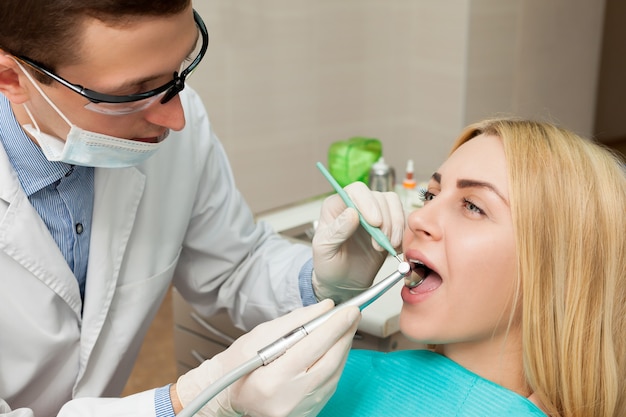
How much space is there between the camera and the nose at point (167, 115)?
1378 millimetres

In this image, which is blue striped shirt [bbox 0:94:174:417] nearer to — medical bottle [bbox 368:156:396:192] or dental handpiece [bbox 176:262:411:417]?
dental handpiece [bbox 176:262:411:417]

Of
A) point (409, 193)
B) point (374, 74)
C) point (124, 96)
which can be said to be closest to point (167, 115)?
point (124, 96)

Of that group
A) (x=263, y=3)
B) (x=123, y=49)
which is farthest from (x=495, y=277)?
(x=263, y=3)

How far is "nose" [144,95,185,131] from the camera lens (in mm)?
1378

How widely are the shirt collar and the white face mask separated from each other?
44 millimetres

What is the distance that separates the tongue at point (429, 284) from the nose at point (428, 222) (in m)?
0.07

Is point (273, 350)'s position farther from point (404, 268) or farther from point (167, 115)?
point (167, 115)

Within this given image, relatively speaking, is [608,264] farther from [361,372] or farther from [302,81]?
[302,81]

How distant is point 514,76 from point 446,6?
0.43 metres

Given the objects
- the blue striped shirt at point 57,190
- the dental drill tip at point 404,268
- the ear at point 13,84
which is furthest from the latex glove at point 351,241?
the ear at point 13,84

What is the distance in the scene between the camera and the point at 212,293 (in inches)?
72.8

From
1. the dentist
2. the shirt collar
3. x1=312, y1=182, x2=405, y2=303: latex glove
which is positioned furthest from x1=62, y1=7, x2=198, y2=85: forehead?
x1=312, y1=182, x2=405, y2=303: latex glove

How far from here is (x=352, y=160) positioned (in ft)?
7.78

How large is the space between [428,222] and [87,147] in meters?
0.59
